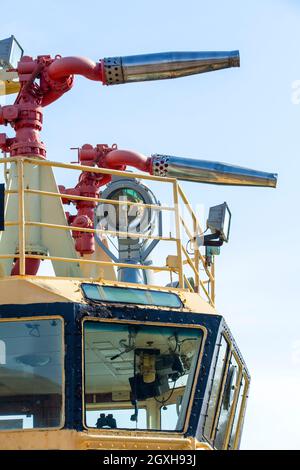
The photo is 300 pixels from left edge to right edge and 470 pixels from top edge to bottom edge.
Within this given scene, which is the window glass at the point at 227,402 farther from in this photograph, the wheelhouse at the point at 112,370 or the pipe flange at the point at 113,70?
the pipe flange at the point at 113,70

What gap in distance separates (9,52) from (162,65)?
3.40 metres

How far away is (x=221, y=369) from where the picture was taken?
17188mm

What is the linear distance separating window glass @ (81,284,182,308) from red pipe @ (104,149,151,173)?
5.81 metres

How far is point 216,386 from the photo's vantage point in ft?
55.6

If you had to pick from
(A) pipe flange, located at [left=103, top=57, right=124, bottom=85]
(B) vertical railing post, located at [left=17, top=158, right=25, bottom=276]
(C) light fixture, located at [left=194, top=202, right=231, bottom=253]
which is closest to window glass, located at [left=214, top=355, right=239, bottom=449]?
(C) light fixture, located at [left=194, top=202, right=231, bottom=253]

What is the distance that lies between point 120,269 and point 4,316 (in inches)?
154

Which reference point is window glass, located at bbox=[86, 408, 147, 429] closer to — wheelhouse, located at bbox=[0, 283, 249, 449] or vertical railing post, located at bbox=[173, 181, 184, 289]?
wheelhouse, located at bbox=[0, 283, 249, 449]

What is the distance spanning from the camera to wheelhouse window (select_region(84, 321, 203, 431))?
15562 mm

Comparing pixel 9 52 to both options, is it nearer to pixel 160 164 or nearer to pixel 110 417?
pixel 160 164

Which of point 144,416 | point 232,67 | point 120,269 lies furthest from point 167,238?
point 232,67

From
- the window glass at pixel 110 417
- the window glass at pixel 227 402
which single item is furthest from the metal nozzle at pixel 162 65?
the window glass at pixel 110 417

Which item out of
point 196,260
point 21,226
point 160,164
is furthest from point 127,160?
point 21,226
